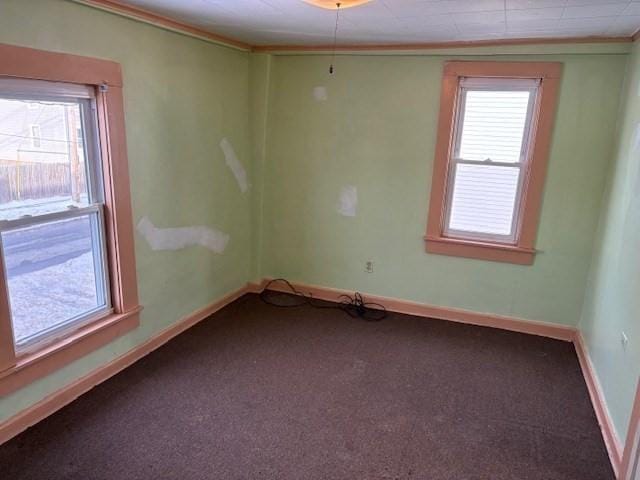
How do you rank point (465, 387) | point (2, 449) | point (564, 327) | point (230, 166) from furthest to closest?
1. point (230, 166)
2. point (564, 327)
3. point (465, 387)
4. point (2, 449)

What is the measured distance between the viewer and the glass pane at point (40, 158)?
2107mm

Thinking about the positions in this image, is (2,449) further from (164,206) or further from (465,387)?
(465,387)

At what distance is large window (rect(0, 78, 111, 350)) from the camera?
213 cm

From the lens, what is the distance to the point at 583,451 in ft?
7.40

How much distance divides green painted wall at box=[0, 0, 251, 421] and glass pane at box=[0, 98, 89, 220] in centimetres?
30

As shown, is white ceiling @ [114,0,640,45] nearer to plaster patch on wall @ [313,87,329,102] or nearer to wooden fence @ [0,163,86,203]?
plaster patch on wall @ [313,87,329,102]

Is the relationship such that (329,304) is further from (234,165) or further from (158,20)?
(158,20)

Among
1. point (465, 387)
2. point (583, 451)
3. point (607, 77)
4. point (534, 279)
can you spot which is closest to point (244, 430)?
point (465, 387)

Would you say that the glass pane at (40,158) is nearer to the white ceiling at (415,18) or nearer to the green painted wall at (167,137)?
the green painted wall at (167,137)

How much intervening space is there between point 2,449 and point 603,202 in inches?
153

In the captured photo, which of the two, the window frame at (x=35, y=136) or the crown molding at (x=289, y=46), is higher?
the crown molding at (x=289, y=46)

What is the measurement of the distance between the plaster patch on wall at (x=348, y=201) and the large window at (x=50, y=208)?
76.1 inches

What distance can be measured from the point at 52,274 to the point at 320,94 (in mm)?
2415

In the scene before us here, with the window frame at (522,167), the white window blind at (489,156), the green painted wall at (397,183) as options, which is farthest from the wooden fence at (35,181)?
the white window blind at (489,156)
